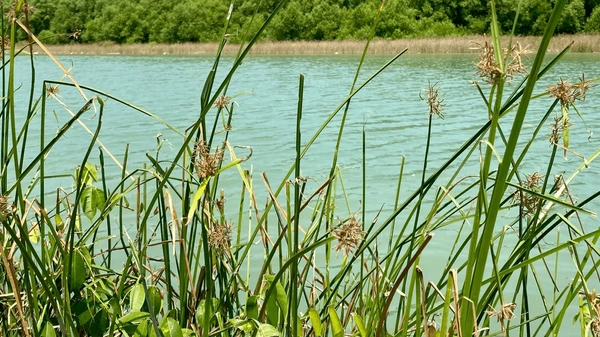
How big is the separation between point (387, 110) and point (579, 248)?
18.2 ft

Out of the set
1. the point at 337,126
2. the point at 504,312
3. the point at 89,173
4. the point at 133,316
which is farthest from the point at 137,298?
the point at 337,126

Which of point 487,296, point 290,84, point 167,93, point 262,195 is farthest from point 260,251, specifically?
point 290,84

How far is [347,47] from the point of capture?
25.7 m

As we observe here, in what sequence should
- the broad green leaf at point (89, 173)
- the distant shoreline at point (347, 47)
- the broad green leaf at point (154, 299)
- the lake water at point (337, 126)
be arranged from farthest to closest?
1. the distant shoreline at point (347, 47)
2. the lake water at point (337, 126)
3. the broad green leaf at point (89, 173)
4. the broad green leaf at point (154, 299)

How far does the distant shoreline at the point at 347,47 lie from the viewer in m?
23.0

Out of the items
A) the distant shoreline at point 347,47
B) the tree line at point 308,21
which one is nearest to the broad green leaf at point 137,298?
the distant shoreline at point 347,47

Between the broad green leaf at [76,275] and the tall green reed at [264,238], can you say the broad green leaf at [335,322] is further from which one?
the broad green leaf at [76,275]

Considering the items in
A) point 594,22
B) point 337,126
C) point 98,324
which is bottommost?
point 337,126

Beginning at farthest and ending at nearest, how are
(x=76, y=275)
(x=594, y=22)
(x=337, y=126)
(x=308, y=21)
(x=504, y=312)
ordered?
(x=308, y=21) < (x=594, y=22) < (x=337, y=126) < (x=76, y=275) < (x=504, y=312)

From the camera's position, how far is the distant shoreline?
23047 mm

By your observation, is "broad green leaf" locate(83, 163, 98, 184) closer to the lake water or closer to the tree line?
the lake water

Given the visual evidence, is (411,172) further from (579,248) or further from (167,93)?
(167,93)

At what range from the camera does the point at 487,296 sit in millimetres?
943

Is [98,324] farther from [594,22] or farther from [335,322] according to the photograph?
[594,22]
